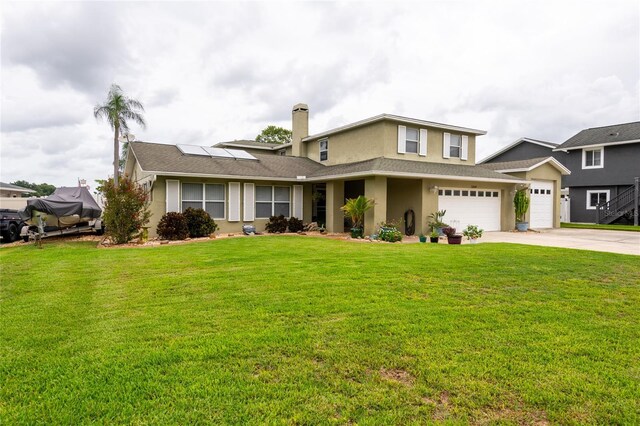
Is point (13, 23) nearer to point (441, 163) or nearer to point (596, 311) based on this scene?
point (596, 311)

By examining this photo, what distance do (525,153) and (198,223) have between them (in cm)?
2775

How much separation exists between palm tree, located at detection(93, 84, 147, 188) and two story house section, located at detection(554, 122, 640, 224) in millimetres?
29741

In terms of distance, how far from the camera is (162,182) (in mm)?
15781

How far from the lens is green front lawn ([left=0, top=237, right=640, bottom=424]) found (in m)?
2.86

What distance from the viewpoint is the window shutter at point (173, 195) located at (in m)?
15.9

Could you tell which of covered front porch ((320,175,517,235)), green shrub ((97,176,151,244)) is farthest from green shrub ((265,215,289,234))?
green shrub ((97,176,151,244))

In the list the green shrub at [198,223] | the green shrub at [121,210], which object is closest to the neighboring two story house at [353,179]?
Result: the green shrub at [198,223]

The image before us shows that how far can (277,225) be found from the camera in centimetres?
1773

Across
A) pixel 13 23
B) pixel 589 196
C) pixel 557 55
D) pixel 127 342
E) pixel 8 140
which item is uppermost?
pixel 557 55

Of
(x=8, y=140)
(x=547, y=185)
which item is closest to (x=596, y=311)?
(x=547, y=185)

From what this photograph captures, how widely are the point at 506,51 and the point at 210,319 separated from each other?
16874 mm

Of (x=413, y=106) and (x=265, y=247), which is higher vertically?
(x=413, y=106)

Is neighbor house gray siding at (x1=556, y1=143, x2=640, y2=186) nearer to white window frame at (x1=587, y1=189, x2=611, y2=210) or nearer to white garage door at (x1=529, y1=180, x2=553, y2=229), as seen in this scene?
white window frame at (x1=587, y1=189, x2=611, y2=210)

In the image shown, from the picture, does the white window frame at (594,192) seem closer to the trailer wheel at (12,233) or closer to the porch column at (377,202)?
the porch column at (377,202)
